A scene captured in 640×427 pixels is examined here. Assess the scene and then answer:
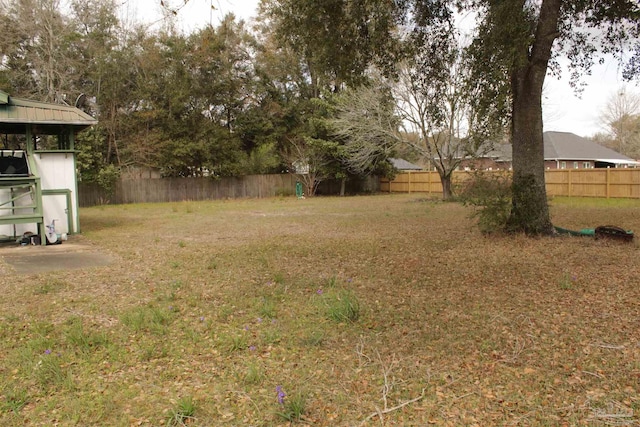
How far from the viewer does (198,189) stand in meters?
26.6

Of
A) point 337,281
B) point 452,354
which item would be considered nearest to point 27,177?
point 337,281

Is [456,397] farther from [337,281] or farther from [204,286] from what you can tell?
[204,286]

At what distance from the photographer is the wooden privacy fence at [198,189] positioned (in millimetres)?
23281

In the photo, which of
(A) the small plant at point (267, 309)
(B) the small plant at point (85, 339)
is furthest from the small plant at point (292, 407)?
(B) the small plant at point (85, 339)

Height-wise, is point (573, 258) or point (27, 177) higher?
point (27, 177)

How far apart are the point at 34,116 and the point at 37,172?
1326mm

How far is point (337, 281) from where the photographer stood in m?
5.69

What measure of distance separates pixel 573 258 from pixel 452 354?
13.1 ft

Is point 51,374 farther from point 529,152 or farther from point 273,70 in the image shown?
point 273,70

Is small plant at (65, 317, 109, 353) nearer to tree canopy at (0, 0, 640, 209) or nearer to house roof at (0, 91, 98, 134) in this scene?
tree canopy at (0, 0, 640, 209)

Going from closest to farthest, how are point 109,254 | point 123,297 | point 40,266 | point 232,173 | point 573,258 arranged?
1. point 123,297
2. point 573,258
3. point 40,266
4. point 109,254
5. point 232,173

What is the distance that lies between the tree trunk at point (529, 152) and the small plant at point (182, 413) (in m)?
7.16

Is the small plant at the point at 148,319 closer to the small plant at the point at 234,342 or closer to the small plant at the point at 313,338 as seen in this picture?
the small plant at the point at 234,342

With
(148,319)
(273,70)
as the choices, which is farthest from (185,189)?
(148,319)
